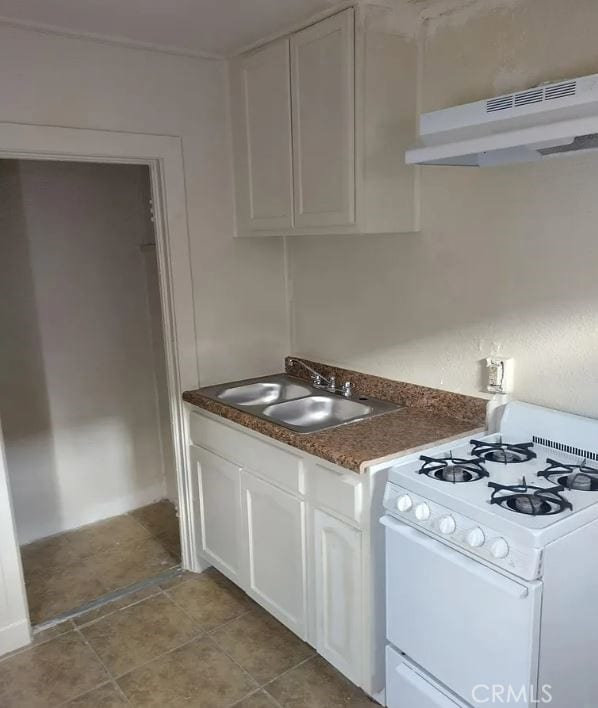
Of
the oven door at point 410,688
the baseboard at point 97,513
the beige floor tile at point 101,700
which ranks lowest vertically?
the beige floor tile at point 101,700

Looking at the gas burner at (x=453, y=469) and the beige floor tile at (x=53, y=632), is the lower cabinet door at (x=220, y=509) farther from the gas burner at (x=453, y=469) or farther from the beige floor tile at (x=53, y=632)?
the gas burner at (x=453, y=469)

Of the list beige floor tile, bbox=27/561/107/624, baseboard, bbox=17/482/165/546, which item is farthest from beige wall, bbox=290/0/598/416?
baseboard, bbox=17/482/165/546

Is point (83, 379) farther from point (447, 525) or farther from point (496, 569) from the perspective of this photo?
point (496, 569)

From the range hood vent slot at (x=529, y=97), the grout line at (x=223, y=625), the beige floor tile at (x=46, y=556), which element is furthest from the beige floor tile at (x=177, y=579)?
the range hood vent slot at (x=529, y=97)

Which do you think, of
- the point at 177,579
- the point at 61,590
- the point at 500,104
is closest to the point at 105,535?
the point at 61,590

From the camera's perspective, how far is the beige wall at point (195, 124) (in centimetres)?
218

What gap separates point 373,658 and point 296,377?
51.3 inches

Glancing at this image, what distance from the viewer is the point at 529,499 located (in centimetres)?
153

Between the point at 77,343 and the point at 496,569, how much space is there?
8.07ft

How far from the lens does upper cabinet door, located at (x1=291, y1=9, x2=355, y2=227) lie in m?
2.04

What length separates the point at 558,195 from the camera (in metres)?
1.83

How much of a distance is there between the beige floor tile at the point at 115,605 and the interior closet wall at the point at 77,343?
837 mm

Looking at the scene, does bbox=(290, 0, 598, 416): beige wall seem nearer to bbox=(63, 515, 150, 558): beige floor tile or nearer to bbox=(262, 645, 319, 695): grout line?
bbox=(262, 645, 319, 695): grout line

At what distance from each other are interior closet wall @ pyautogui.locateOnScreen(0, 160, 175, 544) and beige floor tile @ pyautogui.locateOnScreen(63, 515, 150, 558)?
0.07m
